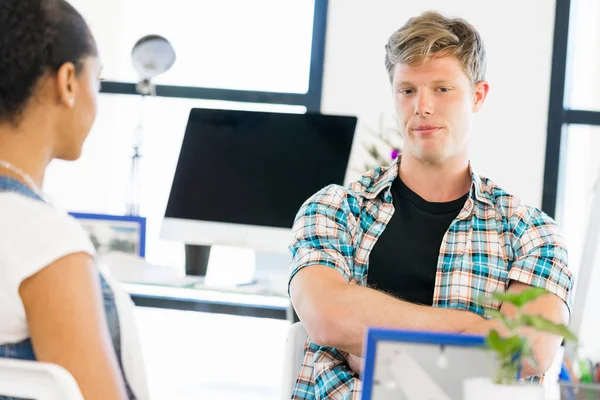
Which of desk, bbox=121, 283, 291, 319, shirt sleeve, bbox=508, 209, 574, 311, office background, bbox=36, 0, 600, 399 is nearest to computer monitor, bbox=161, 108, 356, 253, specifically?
desk, bbox=121, 283, 291, 319

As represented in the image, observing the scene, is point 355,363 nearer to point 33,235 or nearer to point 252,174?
point 33,235

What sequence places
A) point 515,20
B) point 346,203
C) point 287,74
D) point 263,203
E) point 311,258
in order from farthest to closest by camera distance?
point 287,74 → point 515,20 → point 263,203 → point 346,203 → point 311,258

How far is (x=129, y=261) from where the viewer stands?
2826 mm

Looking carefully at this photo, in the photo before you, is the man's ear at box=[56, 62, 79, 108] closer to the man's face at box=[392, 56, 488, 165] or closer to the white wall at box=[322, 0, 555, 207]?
the man's face at box=[392, 56, 488, 165]

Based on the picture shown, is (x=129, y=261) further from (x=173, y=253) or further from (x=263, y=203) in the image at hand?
(x=173, y=253)

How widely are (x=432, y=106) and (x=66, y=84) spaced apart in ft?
2.92

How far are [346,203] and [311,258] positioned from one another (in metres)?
0.19

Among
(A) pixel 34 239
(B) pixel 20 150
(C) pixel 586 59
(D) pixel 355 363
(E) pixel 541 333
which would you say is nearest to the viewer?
(A) pixel 34 239

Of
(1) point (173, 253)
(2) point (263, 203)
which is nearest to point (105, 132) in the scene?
(1) point (173, 253)

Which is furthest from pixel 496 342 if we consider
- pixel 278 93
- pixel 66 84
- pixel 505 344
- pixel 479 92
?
pixel 278 93

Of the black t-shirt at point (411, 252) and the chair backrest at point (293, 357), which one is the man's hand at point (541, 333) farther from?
the chair backrest at point (293, 357)

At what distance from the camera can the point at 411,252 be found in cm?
167

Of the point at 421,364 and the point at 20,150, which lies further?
the point at 20,150

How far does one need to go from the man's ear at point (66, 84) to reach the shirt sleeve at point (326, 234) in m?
0.69
